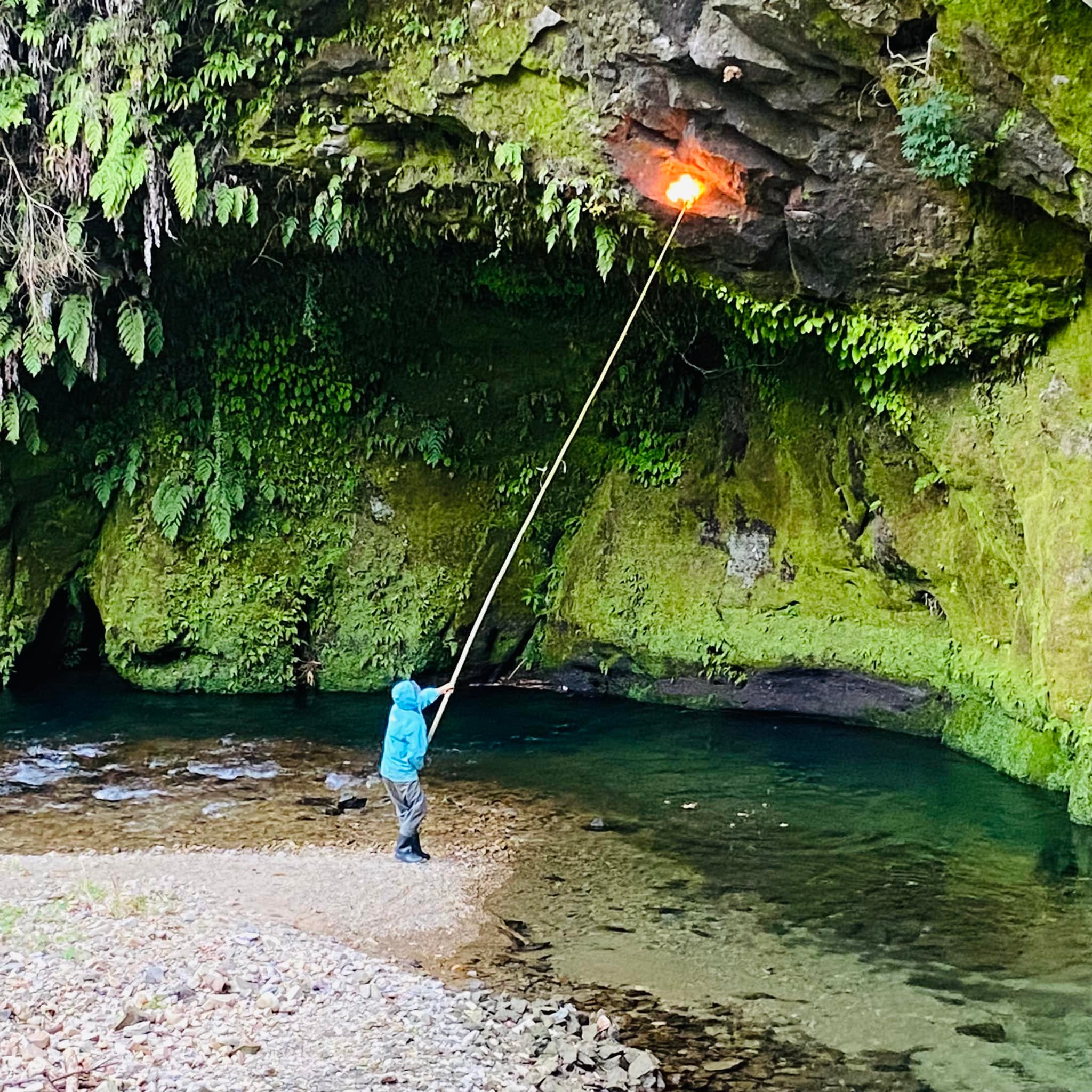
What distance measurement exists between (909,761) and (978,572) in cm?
228

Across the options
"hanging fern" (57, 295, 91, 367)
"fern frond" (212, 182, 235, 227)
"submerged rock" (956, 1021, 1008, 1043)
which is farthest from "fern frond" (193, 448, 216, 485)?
"submerged rock" (956, 1021, 1008, 1043)

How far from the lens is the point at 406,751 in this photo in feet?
29.6

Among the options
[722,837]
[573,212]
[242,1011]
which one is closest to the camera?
[242,1011]

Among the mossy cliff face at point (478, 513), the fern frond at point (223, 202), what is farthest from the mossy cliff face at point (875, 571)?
the fern frond at point (223, 202)

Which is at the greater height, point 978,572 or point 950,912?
point 978,572

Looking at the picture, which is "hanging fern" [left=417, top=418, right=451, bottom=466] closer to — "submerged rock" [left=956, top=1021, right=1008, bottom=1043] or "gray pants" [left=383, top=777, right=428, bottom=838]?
"gray pants" [left=383, top=777, right=428, bottom=838]

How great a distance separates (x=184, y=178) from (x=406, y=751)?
755cm

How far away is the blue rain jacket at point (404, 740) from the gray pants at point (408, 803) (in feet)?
0.21

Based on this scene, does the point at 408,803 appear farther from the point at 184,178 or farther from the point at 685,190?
the point at 184,178

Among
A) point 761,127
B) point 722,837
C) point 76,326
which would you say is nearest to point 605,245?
point 761,127

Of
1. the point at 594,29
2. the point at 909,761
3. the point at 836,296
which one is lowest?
the point at 909,761

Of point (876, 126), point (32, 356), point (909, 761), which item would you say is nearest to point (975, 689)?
point (909, 761)

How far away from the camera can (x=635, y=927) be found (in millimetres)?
8195

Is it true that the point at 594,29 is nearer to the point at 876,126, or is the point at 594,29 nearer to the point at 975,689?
the point at 876,126
